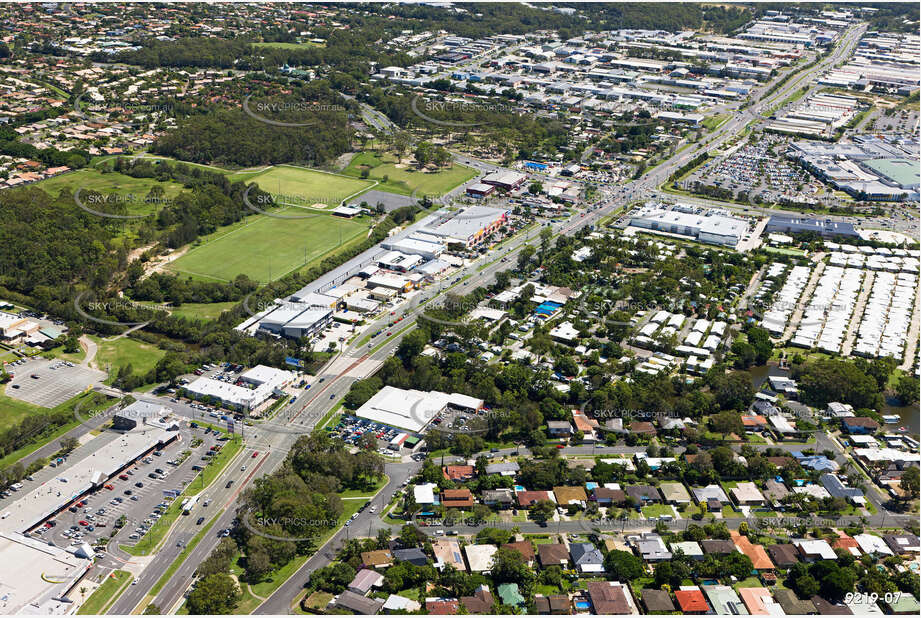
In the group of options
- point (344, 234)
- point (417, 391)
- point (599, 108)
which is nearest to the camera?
point (417, 391)

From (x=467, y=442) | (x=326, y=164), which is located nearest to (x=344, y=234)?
(x=326, y=164)

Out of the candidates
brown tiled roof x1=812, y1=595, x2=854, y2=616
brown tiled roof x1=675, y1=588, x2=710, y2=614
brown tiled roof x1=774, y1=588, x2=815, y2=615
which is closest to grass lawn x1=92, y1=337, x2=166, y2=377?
brown tiled roof x1=675, y1=588, x2=710, y2=614

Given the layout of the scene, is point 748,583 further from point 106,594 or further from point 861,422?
point 106,594

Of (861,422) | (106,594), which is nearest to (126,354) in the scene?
(106,594)

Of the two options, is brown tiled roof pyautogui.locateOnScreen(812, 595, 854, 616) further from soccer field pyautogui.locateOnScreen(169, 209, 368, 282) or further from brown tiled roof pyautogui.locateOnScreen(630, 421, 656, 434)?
soccer field pyautogui.locateOnScreen(169, 209, 368, 282)

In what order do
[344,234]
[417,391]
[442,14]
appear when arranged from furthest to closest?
[442,14] < [344,234] < [417,391]

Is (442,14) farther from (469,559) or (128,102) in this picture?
(469,559)
